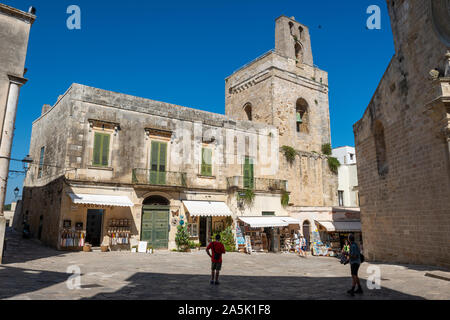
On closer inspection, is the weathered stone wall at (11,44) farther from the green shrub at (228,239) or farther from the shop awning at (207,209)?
the green shrub at (228,239)

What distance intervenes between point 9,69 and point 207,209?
11089 millimetres

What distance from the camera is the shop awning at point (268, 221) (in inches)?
726

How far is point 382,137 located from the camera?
543 inches

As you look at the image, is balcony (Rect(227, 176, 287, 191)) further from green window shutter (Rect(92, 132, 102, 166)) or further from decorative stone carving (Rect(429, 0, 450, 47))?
decorative stone carving (Rect(429, 0, 450, 47))

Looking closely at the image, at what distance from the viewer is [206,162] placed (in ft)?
64.4

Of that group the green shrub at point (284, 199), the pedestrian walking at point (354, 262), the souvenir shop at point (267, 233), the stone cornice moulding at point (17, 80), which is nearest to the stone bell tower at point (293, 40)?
the green shrub at point (284, 199)

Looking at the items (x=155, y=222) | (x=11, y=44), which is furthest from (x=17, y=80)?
(x=155, y=222)

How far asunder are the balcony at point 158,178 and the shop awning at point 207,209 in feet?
3.97

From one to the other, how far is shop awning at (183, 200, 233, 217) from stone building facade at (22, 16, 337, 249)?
0.13 m

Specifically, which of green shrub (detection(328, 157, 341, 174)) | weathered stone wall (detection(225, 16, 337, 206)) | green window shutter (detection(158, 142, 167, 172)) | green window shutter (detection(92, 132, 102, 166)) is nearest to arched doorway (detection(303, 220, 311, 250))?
weathered stone wall (detection(225, 16, 337, 206))

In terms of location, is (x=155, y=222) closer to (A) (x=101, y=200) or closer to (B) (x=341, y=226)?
(A) (x=101, y=200)
